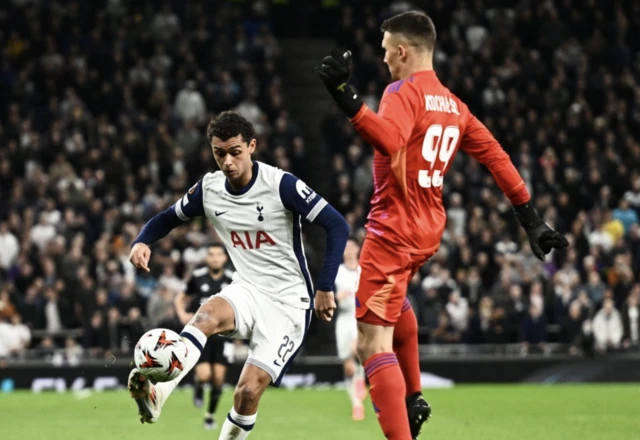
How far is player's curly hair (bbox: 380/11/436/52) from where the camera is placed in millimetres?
7363

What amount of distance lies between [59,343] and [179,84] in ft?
21.6

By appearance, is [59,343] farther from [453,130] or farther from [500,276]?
[453,130]

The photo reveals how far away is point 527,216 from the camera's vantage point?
8.00m

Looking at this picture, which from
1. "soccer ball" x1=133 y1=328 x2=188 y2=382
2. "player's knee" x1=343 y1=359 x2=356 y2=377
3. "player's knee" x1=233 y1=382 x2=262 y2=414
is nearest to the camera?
"soccer ball" x1=133 y1=328 x2=188 y2=382

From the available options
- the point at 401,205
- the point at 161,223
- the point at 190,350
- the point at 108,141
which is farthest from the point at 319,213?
the point at 108,141

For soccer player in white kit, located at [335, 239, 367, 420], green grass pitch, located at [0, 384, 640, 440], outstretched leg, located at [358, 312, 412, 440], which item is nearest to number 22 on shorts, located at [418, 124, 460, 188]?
outstretched leg, located at [358, 312, 412, 440]

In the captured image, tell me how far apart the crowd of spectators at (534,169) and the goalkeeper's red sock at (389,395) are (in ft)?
44.3

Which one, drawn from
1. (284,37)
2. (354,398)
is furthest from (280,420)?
(284,37)

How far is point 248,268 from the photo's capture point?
8.09m

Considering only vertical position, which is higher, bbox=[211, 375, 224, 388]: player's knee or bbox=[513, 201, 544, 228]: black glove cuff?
→ bbox=[513, 201, 544, 228]: black glove cuff

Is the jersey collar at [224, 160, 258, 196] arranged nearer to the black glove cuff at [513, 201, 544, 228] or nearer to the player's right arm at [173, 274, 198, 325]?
the black glove cuff at [513, 201, 544, 228]

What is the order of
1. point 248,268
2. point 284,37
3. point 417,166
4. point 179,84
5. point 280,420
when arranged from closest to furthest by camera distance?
point 417,166
point 248,268
point 280,420
point 179,84
point 284,37

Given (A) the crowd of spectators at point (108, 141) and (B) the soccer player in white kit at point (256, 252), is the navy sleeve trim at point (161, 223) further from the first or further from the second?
(A) the crowd of spectators at point (108, 141)

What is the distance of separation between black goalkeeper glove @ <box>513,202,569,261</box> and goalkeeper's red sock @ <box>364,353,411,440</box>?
51.5 inches
